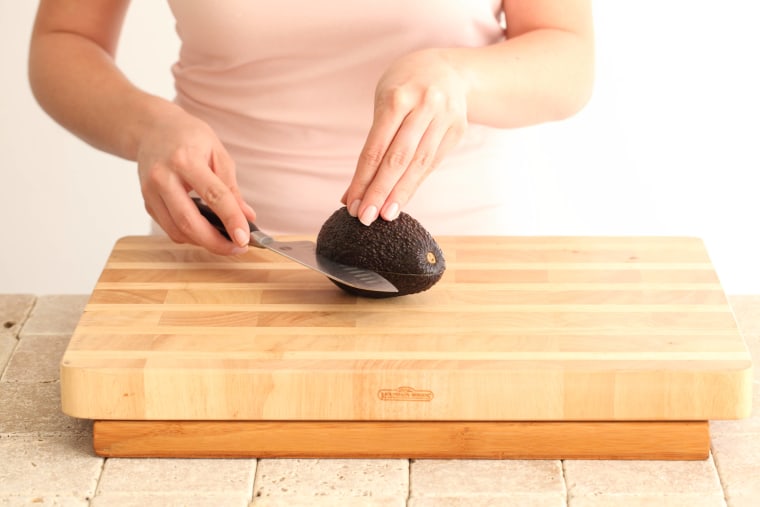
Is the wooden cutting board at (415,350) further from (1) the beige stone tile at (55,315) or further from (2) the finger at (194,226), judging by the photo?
(1) the beige stone tile at (55,315)

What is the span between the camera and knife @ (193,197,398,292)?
1237mm

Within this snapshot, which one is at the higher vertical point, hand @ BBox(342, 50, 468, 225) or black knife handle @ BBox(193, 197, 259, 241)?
hand @ BBox(342, 50, 468, 225)

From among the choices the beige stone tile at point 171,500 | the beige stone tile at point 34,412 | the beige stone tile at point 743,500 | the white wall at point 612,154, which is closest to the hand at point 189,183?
the beige stone tile at point 34,412

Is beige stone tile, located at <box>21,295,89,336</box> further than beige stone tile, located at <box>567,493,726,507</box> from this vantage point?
Yes

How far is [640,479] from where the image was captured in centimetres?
109

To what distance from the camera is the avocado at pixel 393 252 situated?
48.6 inches

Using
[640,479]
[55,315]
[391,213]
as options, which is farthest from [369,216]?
[55,315]

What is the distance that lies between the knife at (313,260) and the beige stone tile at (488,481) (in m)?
0.21

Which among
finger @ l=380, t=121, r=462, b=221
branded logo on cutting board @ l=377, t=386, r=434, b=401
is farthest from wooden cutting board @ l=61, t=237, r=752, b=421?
finger @ l=380, t=121, r=462, b=221

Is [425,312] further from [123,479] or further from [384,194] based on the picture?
[123,479]

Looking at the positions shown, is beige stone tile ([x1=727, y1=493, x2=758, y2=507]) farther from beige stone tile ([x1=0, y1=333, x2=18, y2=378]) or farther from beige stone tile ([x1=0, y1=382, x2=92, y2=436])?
beige stone tile ([x1=0, y1=333, x2=18, y2=378])

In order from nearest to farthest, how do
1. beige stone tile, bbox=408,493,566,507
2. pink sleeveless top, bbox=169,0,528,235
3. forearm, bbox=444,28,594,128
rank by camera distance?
beige stone tile, bbox=408,493,566,507 < forearm, bbox=444,28,594,128 < pink sleeveless top, bbox=169,0,528,235

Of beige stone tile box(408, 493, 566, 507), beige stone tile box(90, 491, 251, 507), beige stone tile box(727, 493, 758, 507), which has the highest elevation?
beige stone tile box(90, 491, 251, 507)

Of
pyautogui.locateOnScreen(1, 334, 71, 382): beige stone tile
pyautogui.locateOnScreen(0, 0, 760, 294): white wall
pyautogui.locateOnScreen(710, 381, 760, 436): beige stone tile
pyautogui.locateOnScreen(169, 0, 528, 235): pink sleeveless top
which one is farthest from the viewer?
pyautogui.locateOnScreen(0, 0, 760, 294): white wall
